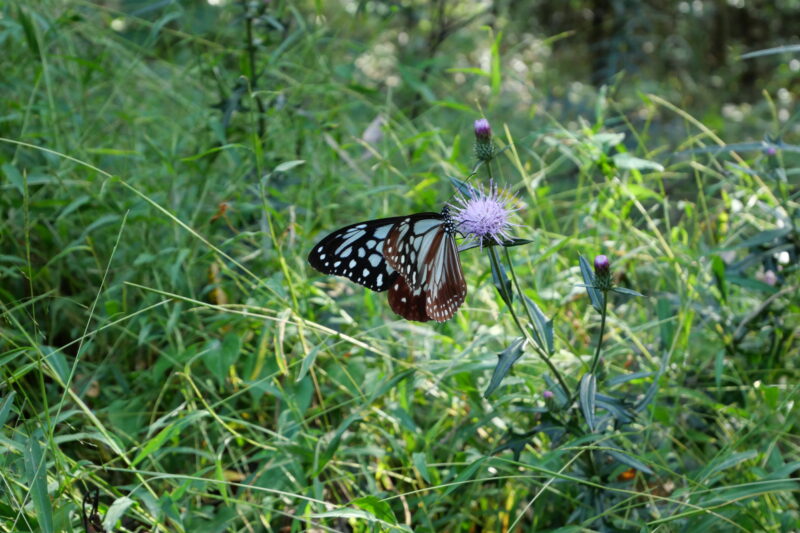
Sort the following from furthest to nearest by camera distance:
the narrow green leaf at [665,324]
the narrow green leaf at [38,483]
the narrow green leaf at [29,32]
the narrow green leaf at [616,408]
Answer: the narrow green leaf at [29,32]
the narrow green leaf at [665,324]
the narrow green leaf at [616,408]
the narrow green leaf at [38,483]

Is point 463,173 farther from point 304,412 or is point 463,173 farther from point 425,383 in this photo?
point 304,412

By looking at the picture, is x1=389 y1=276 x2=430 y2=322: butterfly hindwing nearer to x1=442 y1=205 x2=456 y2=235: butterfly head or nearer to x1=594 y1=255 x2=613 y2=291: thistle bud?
x1=442 y1=205 x2=456 y2=235: butterfly head

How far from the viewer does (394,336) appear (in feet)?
4.89

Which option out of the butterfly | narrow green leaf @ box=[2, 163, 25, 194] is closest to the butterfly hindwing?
the butterfly

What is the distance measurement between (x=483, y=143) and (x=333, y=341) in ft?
1.66

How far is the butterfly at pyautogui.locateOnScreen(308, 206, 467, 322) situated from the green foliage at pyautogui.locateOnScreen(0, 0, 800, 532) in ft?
0.30

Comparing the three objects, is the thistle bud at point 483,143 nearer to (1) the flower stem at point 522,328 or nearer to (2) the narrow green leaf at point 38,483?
(1) the flower stem at point 522,328

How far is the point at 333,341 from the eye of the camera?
4.69 ft

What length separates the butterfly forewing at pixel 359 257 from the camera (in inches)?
44.4

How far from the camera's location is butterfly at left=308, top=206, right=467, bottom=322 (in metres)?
1.09

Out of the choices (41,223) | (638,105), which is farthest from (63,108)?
(638,105)

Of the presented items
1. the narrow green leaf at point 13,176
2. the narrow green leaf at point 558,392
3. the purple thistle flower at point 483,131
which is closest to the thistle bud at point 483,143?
the purple thistle flower at point 483,131

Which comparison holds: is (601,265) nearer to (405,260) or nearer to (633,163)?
(405,260)

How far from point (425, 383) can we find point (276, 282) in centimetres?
30
